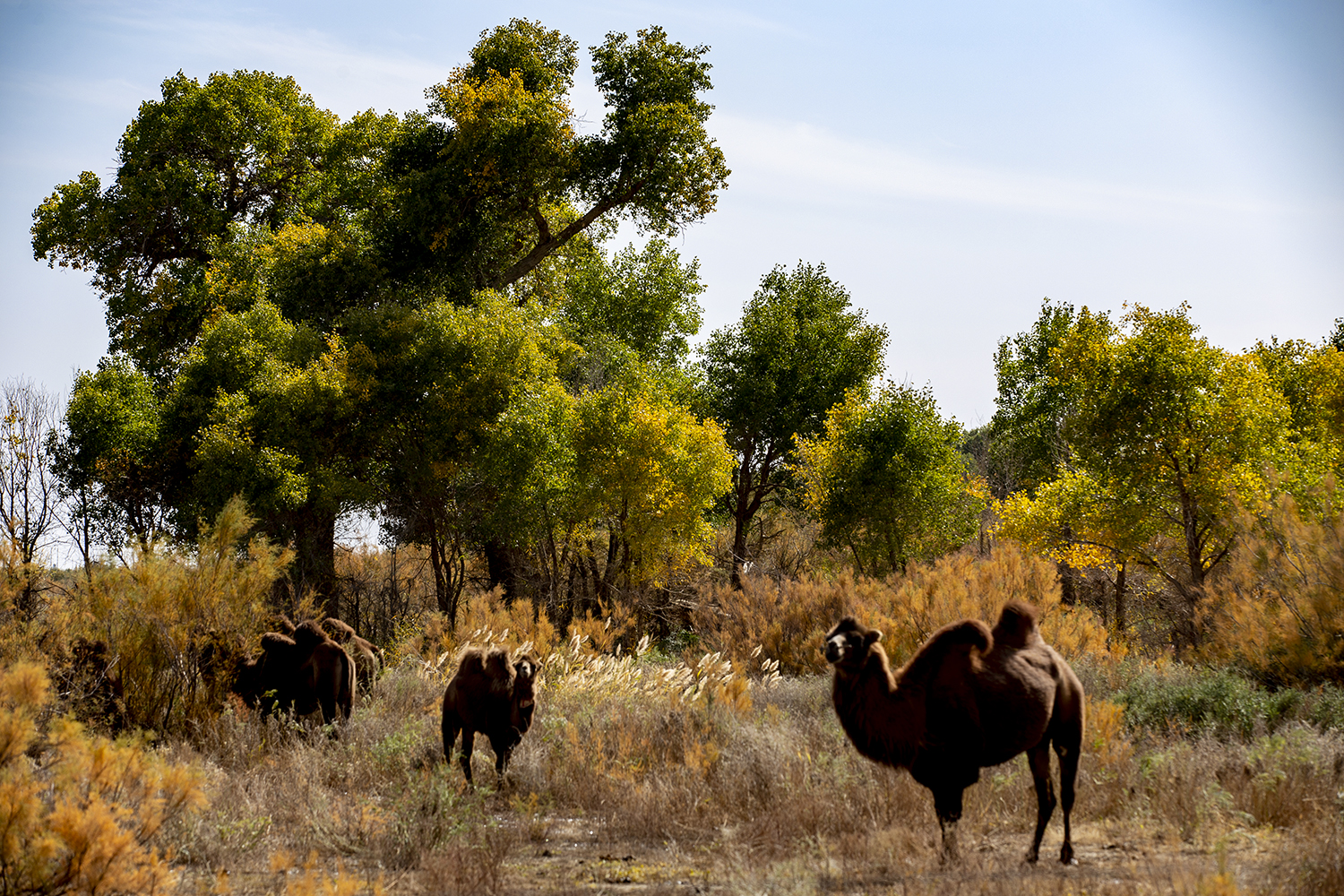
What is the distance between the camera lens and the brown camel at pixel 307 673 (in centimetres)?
815

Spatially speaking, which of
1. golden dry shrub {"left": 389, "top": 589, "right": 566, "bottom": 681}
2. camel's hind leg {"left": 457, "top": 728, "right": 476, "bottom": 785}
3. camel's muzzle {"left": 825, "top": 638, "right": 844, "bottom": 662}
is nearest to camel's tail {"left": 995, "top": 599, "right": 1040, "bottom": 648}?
camel's muzzle {"left": 825, "top": 638, "right": 844, "bottom": 662}

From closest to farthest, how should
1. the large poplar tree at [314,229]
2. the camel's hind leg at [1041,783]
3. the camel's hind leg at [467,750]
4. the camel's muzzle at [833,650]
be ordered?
the camel's muzzle at [833,650], the camel's hind leg at [1041,783], the camel's hind leg at [467,750], the large poplar tree at [314,229]

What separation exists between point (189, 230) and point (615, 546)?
16033 millimetres

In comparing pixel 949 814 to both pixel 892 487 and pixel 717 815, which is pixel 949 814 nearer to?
pixel 717 815

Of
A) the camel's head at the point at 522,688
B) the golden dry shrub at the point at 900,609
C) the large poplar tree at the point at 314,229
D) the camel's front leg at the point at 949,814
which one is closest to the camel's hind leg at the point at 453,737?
the camel's head at the point at 522,688

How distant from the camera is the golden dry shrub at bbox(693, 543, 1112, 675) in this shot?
34.7 feet

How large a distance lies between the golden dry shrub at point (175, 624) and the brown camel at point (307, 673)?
81 cm

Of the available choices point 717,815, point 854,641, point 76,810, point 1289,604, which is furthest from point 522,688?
point 1289,604

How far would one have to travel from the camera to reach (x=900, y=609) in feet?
37.2

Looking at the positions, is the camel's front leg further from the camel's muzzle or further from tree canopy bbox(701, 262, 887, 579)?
tree canopy bbox(701, 262, 887, 579)

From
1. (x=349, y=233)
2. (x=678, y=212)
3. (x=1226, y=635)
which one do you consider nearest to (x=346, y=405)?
(x=349, y=233)

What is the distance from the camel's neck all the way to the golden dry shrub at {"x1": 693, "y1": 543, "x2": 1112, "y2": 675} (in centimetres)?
411

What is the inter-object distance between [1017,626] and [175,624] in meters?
7.57

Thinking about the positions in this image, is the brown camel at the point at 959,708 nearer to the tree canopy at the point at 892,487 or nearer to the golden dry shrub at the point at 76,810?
the golden dry shrub at the point at 76,810
